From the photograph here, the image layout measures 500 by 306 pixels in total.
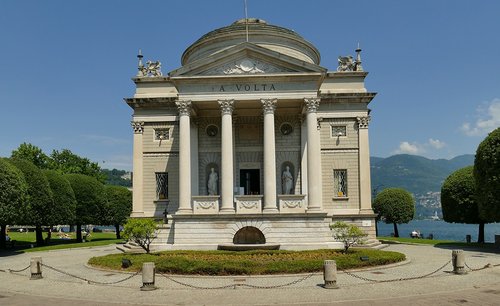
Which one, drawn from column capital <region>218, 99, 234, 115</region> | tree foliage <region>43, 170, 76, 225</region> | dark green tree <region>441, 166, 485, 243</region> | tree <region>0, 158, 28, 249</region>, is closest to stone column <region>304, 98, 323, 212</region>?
column capital <region>218, 99, 234, 115</region>

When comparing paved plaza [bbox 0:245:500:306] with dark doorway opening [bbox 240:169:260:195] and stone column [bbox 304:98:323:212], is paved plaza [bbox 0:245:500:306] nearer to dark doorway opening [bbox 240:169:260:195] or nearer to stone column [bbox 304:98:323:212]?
stone column [bbox 304:98:323:212]

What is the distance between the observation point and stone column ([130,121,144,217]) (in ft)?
131

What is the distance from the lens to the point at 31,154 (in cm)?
7406

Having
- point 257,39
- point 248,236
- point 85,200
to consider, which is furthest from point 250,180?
point 85,200

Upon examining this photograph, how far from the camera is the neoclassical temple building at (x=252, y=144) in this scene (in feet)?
108

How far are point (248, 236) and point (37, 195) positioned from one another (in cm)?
2350

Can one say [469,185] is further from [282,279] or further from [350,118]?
[282,279]

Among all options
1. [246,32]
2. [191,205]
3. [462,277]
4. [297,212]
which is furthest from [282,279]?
[246,32]

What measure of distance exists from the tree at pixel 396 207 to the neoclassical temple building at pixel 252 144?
26239 millimetres

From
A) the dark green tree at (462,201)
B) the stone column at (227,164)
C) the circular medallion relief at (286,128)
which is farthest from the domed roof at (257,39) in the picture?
the dark green tree at (462,201)

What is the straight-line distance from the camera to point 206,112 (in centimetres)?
4000

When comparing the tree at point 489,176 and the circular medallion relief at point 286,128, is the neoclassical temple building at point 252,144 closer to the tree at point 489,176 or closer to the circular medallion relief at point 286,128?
the circular medallion relief at point 286,128

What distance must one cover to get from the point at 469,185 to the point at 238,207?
83.9 feet

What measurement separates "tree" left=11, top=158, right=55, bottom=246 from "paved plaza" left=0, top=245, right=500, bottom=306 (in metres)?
20.5
